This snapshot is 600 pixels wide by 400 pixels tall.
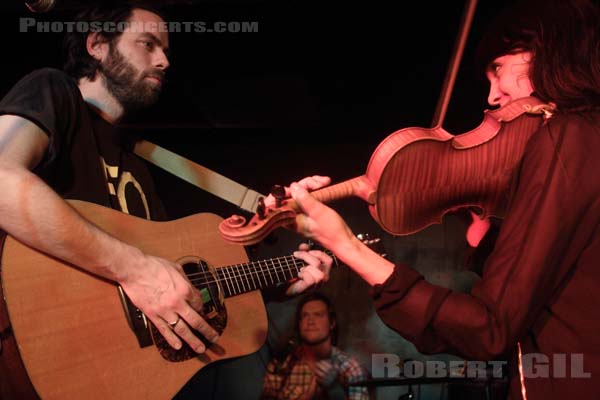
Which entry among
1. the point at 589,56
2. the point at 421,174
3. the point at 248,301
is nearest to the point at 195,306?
the point at 248,301

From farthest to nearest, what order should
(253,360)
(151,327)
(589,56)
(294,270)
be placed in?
(253,360)
(294,270)
(151,327)
(589,56)

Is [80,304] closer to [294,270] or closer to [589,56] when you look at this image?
[294,270]

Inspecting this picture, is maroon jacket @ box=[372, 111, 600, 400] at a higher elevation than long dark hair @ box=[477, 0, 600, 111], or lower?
lower

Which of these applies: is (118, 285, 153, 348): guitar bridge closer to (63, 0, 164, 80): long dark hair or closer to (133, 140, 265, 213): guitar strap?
(133, 140, 265, 213): guitar strap

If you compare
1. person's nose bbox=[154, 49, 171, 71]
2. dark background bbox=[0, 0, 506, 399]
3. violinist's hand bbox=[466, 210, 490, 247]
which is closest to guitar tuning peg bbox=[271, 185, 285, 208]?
violinist's hand bbox=[466, 210, 490, 247]

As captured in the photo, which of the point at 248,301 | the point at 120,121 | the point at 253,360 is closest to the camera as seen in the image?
the point at 248,301

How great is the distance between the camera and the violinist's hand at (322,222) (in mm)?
1275

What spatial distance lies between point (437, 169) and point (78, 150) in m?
1.35

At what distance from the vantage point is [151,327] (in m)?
1.70

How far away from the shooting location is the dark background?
3.04m

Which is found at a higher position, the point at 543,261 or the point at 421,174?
the point at 421,174

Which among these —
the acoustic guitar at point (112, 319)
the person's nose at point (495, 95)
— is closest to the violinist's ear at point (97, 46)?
the acoustic guitar at point (112, 319)

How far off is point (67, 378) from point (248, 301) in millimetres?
706

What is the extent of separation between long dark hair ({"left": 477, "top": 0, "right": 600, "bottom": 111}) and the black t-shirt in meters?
1.56
